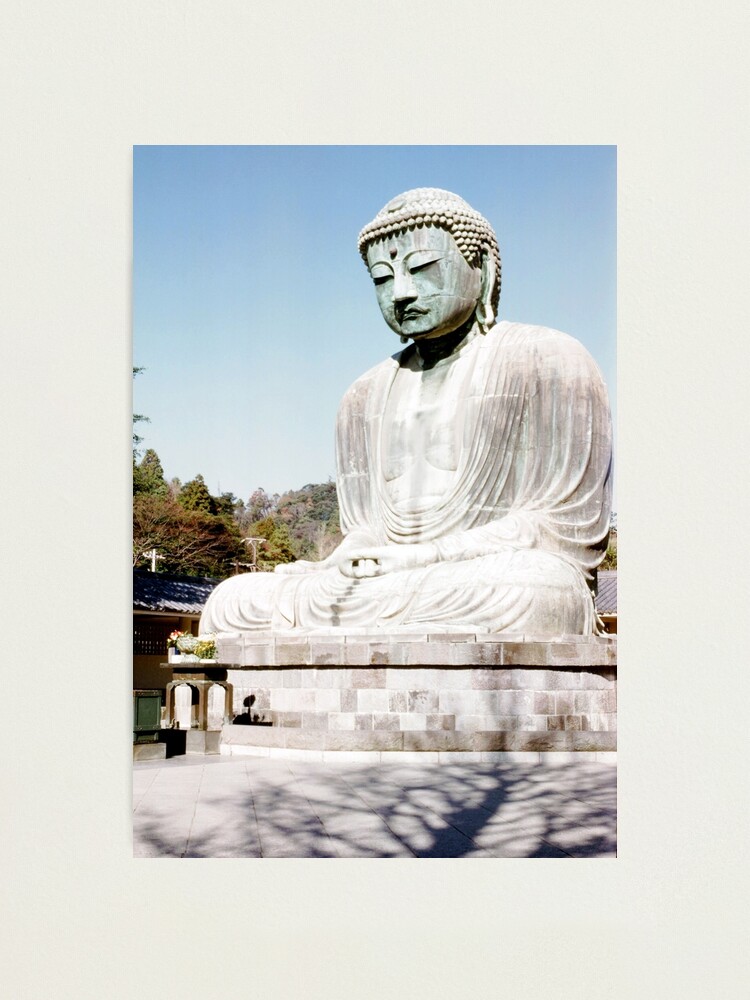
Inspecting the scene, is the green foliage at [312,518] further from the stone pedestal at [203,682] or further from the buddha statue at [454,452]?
the stone pedestal at [203,682]

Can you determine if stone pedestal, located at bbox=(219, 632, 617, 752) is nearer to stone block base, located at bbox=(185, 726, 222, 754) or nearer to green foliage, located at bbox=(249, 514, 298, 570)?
stone block base, located at bbox=(185, 726, 222, 754)

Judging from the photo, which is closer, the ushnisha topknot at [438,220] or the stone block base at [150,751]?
the stone block base at [150,751]

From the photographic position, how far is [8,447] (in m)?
5.18

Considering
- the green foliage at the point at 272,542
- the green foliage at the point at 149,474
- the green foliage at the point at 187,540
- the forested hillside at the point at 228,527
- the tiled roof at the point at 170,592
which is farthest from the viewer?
the green foliage at the point at 272,542

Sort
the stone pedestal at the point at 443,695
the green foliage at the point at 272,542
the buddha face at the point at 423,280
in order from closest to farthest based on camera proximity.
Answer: the stone pedestal at the point at 443,695
the buddha face at the point at 423,280
the green foliage at the point at 272,542

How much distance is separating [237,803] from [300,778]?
0.59 metres

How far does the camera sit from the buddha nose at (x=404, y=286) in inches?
324

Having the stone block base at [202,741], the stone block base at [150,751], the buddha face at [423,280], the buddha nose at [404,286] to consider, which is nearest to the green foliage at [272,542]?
the buddha face at [423,280]

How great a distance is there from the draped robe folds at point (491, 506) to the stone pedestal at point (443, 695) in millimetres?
564

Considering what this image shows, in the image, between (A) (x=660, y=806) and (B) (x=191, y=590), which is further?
(B) (x=191, y=590)

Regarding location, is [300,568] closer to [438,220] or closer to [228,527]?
[438,220]

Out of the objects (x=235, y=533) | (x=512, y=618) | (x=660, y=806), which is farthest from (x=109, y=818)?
(x=235, y=533)

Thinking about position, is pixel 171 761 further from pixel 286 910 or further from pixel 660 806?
pixel 660 806

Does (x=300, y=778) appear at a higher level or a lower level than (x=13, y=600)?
lower
